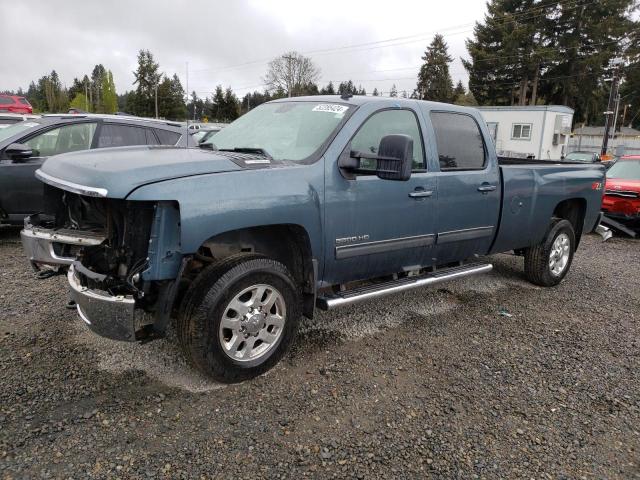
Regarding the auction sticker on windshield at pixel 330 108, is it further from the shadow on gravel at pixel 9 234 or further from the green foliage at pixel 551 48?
the green foliage at pixel 551 48

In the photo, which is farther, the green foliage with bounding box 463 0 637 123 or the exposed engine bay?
the green foliage with bounding box 463 0 637 123

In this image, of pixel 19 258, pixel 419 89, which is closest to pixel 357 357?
pixel 19 258

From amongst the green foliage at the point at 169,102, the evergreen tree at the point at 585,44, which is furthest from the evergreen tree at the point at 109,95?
the evergreen tree at the point at 585,44

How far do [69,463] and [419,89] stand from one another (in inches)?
2647

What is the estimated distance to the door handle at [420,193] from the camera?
4.05 meters

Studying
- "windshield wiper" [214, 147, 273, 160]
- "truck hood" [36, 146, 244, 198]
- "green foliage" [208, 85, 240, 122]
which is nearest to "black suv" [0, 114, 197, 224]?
"windshield wiper" [214, 147, 273, 160]

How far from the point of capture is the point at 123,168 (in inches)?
117

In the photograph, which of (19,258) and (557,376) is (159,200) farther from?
(19,258)

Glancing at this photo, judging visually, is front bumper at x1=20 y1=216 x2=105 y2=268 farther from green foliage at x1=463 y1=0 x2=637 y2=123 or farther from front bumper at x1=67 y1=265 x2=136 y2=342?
green foliage at x1=463 y1=0 x2=637 y2=123

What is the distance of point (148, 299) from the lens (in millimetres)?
3076

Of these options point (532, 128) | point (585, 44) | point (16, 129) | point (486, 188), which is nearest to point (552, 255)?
point (486, 188)

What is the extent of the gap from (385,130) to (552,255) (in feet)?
10.0

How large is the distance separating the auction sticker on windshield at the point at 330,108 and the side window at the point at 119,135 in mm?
3803

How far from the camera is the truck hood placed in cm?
285
